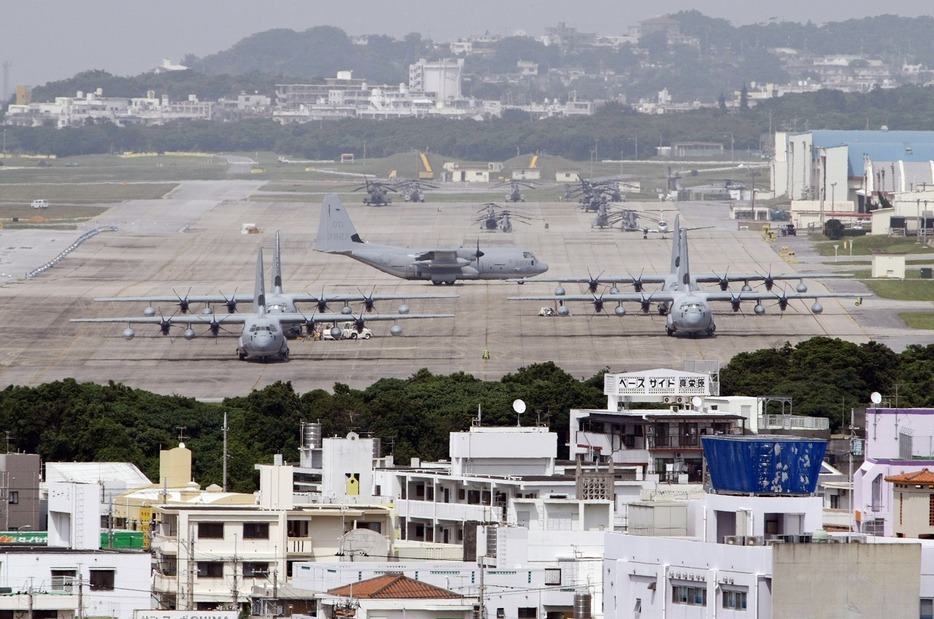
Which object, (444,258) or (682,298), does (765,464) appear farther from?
(444,258)

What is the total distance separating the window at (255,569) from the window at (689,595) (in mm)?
17013

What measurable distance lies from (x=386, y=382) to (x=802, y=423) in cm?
3980

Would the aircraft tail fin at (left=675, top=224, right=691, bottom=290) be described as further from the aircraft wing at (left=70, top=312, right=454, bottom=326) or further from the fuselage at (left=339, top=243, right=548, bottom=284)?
the fuselage at (left=339, top=243, right=548, bottom=284)

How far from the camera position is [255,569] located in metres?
51.9

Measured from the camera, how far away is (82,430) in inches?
3514

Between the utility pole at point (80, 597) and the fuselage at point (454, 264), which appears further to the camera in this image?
the fuselage at point (454, 264)

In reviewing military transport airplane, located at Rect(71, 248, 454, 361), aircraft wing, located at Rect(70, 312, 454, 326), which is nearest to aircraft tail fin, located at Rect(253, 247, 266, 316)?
military transport airplane, located at Rect(71, 248, 454, 361)

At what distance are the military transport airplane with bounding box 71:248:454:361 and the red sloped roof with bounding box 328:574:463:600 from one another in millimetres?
93529

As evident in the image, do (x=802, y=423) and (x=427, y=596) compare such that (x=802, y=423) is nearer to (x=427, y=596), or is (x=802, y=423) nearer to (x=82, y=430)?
(x=82, y=430)

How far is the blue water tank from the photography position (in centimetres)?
3622

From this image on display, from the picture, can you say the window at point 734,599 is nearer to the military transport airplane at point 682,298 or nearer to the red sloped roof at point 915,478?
the red sloped roof at point 915,478

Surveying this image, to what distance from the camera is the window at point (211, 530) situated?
51.9 metres

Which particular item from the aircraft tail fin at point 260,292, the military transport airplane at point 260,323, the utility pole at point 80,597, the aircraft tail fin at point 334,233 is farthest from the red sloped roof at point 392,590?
the aircraft tail fin at point 334,233

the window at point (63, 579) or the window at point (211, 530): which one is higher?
the window at point (63, 579)
